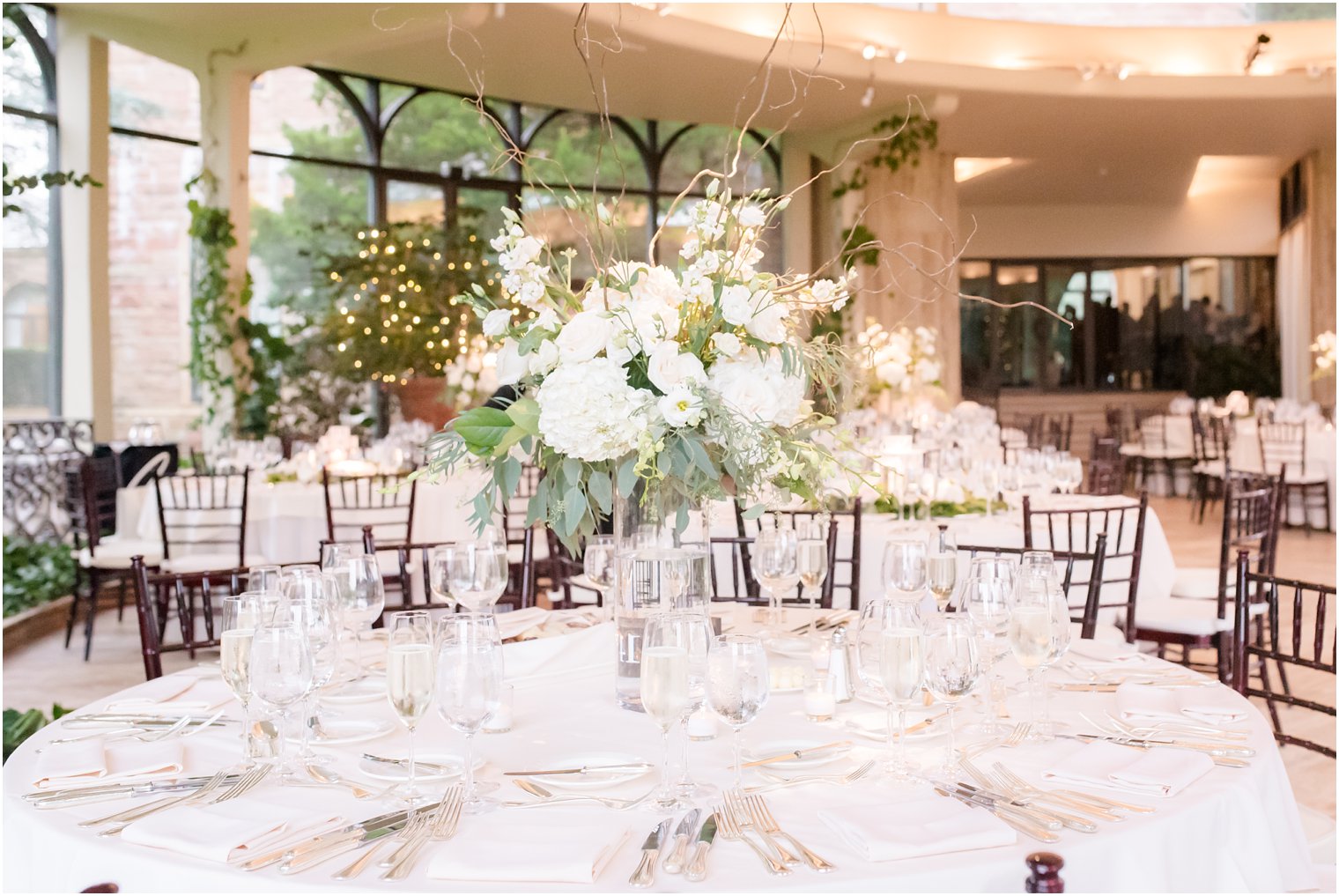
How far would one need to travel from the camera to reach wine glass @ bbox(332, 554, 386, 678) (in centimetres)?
222

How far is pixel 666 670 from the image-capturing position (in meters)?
1.50

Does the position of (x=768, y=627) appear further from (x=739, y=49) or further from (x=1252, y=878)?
(x=739, y=49)

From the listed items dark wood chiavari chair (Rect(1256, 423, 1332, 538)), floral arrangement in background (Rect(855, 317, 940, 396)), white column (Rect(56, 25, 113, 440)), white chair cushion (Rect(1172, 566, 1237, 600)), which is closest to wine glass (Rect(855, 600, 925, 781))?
white chair cushion (Rect(1172, 566, 1237, 600))

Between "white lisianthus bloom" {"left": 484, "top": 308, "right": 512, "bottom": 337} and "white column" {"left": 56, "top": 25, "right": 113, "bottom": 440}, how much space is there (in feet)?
24.7

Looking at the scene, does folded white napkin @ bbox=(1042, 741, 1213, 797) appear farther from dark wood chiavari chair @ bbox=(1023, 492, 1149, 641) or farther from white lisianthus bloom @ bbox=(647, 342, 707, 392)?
dark wood chiavari chair @ bbox=(1023, 492, 1149, 641)

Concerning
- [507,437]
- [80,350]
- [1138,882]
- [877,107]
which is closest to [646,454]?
[507,437]

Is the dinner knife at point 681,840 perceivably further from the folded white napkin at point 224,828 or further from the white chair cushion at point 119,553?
→ the white chair cushion at point 119,553

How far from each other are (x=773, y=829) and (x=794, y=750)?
343 mm

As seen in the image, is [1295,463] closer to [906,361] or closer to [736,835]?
[906,361]

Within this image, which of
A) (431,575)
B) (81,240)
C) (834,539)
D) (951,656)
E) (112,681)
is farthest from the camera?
(81,240)

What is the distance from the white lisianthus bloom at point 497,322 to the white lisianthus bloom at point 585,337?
174 millimetres

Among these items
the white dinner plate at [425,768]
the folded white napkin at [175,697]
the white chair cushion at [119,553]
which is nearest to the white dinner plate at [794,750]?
the white dinner plate at [425,768]

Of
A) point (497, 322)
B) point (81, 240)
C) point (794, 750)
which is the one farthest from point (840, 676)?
point (81, 240)

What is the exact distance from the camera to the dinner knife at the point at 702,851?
136cm
